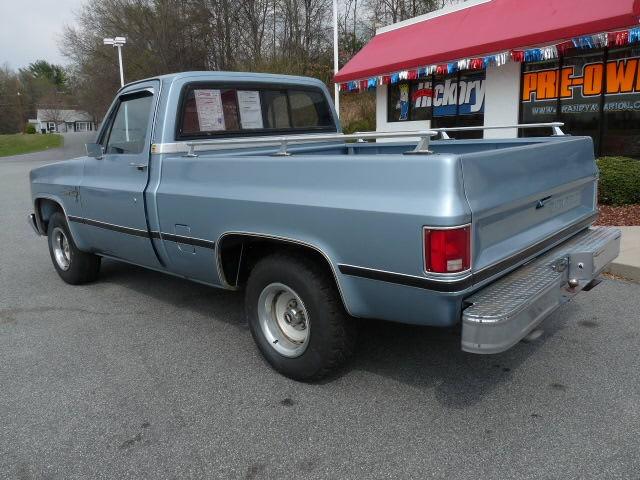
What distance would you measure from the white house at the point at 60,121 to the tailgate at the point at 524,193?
3868 inches

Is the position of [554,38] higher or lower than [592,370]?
higher

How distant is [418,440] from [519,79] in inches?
429

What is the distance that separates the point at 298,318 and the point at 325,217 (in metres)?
0.85

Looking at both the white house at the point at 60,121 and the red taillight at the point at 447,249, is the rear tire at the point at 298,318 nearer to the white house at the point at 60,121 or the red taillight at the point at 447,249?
the red taillight at the point at 447,249

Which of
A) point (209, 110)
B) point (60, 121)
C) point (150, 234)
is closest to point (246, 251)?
point (150, 234)

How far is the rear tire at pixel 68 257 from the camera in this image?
555 cm

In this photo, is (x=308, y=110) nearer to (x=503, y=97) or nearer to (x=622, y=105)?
(x=622, y=105)

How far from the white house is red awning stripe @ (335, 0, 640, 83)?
88.0m

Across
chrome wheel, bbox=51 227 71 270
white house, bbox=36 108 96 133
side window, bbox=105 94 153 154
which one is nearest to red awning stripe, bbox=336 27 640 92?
side window, bbox=105 94 153 154

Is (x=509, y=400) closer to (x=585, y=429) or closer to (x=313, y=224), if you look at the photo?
(x=585, y=429)

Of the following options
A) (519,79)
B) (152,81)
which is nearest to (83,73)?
(519,79)

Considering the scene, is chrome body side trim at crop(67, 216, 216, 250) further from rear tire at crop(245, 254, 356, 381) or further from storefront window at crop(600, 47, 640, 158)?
storefront window at crop(600, 47, 640, 158)

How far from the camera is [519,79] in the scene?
39.0 ft

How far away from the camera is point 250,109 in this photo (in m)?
4.57
